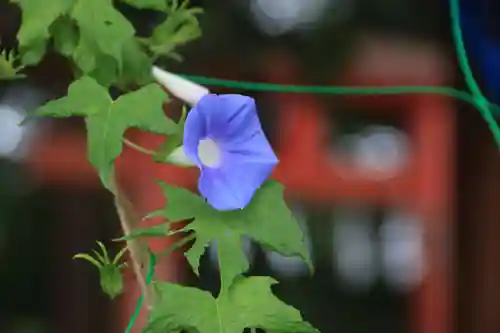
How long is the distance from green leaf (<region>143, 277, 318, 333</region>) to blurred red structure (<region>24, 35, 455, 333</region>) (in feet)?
3.12

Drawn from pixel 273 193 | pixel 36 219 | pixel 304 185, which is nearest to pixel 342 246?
pixel 304 185

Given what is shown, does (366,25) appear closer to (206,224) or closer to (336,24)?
(336,24)

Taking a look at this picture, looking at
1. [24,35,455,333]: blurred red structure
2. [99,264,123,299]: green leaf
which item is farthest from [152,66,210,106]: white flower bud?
[24,35,455,333]: blurred red structure

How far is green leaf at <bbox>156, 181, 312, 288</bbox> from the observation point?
59cm

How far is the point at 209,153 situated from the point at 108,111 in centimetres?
8

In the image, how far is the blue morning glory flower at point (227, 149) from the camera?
0.60m

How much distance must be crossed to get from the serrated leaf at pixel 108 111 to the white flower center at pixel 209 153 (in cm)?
3

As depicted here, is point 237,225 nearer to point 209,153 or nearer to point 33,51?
point 209,153

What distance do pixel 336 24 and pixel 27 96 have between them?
520mm

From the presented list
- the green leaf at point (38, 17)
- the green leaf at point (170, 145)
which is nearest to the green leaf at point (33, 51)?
the green leaf at point (38, 17)

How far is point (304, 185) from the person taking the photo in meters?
1.65

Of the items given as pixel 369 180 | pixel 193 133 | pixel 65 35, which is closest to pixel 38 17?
pixel 65 35

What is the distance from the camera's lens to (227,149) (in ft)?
2.07

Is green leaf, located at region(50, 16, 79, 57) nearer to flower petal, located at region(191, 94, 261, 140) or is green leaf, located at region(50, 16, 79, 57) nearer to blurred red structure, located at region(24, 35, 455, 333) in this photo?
flower petal, located at region(191, 94, 261, 140)
